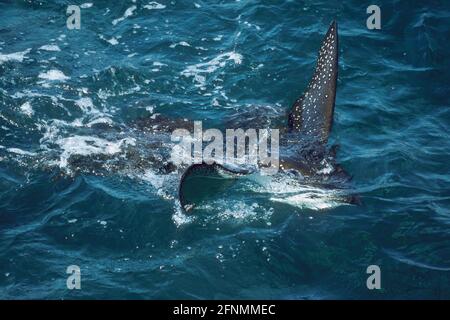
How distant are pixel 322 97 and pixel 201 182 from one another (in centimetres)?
365

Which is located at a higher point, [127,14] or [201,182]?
[127,14]

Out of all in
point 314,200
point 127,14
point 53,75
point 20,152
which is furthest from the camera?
point 127,14

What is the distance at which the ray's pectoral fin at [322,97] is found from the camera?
34.9 ft

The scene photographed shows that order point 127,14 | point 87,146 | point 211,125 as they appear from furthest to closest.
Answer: point 127,14, point 211,125, point 87,146

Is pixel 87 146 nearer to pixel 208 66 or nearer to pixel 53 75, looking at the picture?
pixel 53 75

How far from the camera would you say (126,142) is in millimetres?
10750

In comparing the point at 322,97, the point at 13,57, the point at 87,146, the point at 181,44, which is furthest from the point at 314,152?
the point at 13,57

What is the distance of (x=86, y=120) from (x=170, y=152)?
220cm

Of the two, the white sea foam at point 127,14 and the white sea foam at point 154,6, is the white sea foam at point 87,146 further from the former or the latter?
the white sea foam at point 154,6

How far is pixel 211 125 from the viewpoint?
1164 cm
